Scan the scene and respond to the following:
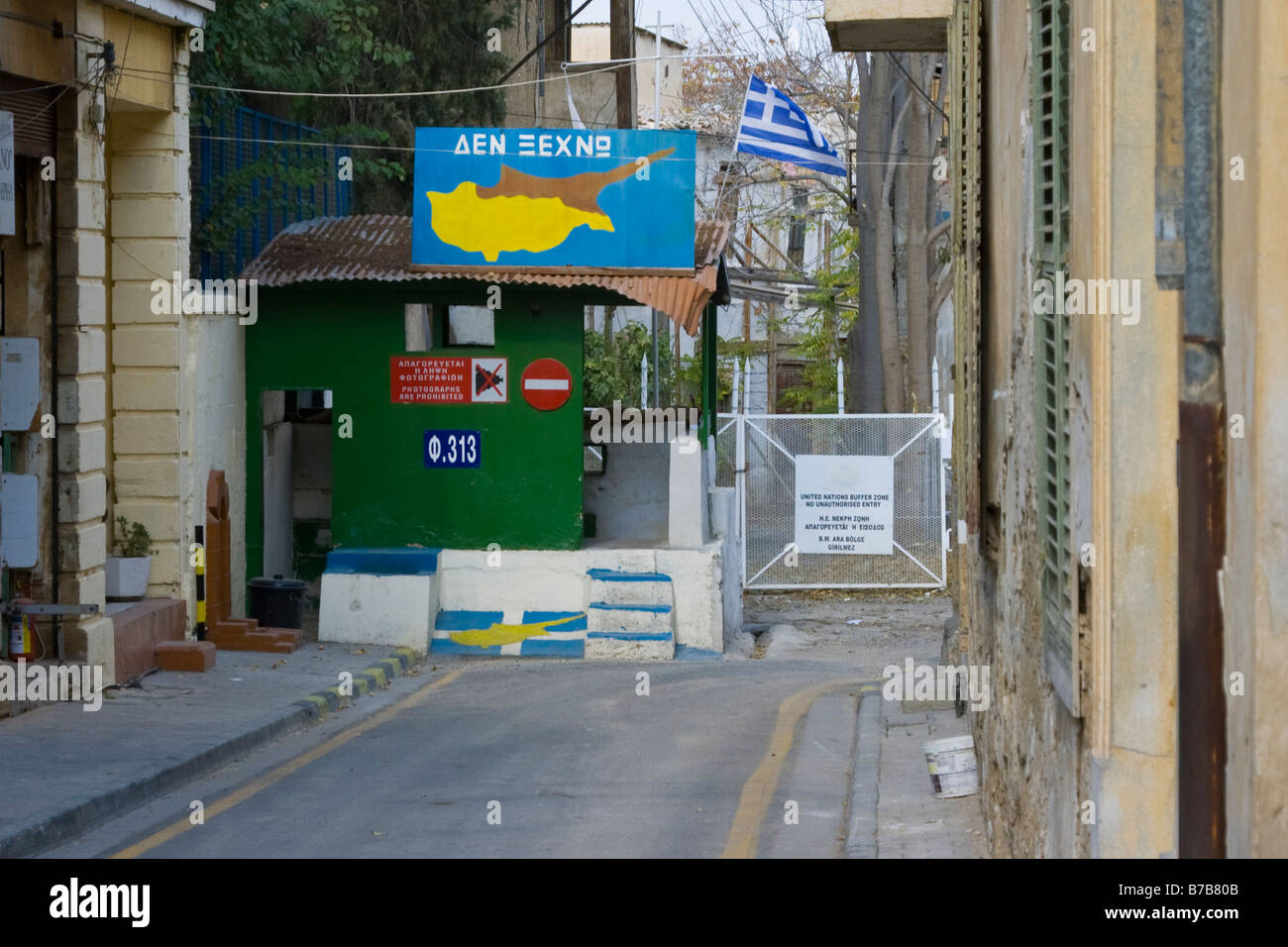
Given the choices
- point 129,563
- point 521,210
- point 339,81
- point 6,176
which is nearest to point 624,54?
point 339,81

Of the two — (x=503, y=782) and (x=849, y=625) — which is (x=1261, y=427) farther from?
(x=849, y=625)

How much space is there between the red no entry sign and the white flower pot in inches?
185

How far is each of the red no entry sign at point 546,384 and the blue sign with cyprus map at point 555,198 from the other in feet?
3.54

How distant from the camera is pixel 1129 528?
14.3 ft

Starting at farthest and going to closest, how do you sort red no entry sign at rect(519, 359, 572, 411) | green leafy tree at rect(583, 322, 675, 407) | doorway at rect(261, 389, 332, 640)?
green leafy tree at rect(583, 322, 675, 407) → doorway at rect(261, 389, 332, 640) → red no entry sign at rect(519, 359, 572, 411)

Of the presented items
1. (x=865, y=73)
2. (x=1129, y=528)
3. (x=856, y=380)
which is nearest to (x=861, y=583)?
(x=856, y=380)

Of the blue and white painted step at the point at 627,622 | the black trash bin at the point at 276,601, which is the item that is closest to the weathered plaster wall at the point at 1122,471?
the blue and white painted step at the point at 627,622

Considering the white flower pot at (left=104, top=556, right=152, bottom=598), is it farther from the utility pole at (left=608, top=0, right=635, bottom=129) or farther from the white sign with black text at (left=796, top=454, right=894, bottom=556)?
the utility pole at (left=608, top=0, right=635, bottom=129)

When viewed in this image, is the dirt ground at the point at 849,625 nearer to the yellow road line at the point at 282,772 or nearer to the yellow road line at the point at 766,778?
the yellow road line at the point at 766,778

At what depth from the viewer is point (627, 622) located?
53.8 ft

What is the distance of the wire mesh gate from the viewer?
20.6 metres

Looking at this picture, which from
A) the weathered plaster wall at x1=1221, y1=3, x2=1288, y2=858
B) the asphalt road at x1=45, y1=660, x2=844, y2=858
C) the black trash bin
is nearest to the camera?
the weathered plaster wall at x1=1221, y1=3, x2=1288, y2=858

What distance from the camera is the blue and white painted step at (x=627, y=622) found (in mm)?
16391

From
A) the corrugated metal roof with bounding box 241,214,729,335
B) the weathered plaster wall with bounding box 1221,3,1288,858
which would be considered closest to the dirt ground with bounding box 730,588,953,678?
the corrugated metal roof with bounding box 241,214,729,335
